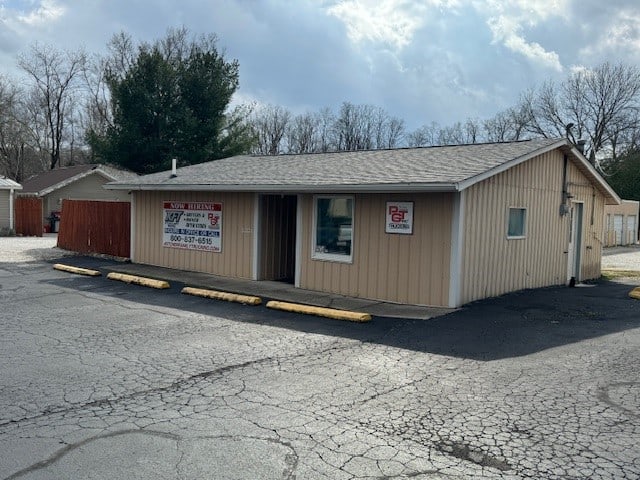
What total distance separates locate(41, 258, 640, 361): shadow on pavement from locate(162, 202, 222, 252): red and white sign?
2.24m

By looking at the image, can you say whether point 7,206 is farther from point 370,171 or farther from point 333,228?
point 370,171

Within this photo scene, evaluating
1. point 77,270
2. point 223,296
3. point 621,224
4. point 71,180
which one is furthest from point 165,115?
point 621,224

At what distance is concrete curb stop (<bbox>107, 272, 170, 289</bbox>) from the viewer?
41.0 ft

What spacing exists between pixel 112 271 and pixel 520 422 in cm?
1235

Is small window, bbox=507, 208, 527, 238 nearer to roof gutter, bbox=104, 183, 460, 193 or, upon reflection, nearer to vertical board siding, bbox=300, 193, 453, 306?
vertical board siding, bbox=300, 193, 453, 306

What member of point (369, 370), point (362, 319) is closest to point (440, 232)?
point (362, 319)

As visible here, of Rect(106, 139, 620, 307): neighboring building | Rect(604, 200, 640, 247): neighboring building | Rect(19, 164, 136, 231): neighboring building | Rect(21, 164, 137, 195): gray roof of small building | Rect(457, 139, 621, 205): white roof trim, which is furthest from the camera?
Rect(604, 200, 640, 247): neighboring building

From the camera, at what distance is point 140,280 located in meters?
12.9

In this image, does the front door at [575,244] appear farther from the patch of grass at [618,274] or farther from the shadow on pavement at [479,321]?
the shadow on pavement at [479,321]

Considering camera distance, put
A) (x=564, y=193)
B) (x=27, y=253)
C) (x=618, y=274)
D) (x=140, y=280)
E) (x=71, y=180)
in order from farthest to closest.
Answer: (x=71, y=180), (x=27, y=253), (x=618, y=274), (x=564, y=193), (x=140, y=280)

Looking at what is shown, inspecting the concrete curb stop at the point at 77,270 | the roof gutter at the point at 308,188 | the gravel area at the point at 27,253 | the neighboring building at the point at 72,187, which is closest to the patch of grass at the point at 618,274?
the roof gutter at the point at 308,188

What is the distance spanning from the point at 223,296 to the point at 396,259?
11.2ft

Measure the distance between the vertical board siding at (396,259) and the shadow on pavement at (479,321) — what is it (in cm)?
95

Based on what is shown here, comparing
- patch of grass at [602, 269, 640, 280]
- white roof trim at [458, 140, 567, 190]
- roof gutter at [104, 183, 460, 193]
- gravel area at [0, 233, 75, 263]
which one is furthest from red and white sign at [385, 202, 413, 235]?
gravel area at [0, 233, 75, 263]
